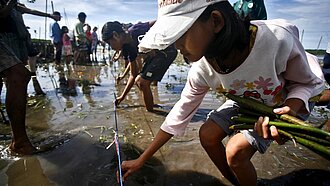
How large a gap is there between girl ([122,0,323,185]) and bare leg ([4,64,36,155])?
1328mm

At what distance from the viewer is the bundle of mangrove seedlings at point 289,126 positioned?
1300 millimetres

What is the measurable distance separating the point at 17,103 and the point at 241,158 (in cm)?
A: 223

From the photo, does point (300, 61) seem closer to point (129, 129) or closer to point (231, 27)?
point (231, 27)

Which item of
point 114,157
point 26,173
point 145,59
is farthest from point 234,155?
point 145,59

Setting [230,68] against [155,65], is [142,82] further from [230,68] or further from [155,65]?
[230,68]

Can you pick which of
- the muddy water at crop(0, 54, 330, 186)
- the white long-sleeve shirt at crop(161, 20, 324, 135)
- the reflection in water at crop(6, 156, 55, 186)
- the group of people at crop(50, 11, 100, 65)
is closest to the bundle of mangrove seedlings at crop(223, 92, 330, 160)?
the white long-sleeve shirt at crop(161, 20, 324, 135)

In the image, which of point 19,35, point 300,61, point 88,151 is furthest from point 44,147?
point 300,61

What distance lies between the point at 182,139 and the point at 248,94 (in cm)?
148

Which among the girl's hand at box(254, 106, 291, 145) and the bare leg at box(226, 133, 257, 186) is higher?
the girl's hand at box(254, 106, 291, 145)

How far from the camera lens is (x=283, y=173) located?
2.50 metres

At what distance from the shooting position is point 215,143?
2.21m

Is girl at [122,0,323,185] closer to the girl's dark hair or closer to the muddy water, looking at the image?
the girl's dark hair

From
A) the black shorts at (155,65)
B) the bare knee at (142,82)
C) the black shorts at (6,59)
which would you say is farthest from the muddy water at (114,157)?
the black shorts at (6,59)

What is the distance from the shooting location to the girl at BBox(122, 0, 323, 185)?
4.83 feet
